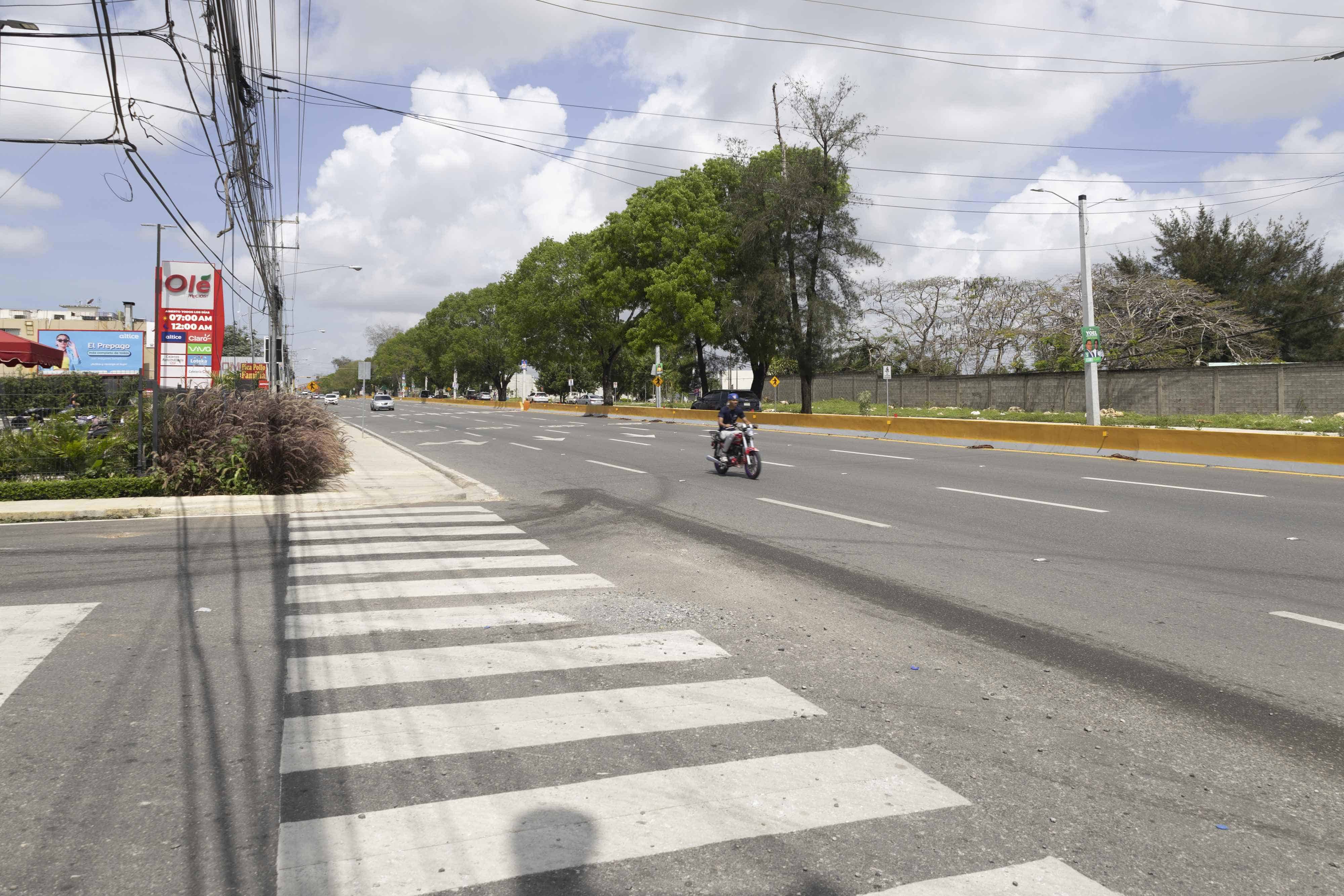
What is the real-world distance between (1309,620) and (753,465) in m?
10.7

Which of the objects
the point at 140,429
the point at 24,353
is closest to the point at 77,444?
the point at 140,429

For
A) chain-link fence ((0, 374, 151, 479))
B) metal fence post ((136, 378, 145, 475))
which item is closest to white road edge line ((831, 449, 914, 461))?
metal fence post ((136, 378, 145, 475))

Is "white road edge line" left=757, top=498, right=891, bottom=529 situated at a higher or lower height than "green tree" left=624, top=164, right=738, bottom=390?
lower

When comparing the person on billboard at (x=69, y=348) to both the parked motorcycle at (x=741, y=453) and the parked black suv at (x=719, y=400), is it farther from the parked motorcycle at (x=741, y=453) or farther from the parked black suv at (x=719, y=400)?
the parked motorcycle at (x=741, y=453)

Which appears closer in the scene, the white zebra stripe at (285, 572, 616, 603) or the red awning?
the white zebra stripe at (285, 572, 616, 603)

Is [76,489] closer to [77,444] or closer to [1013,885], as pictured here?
[77,444]

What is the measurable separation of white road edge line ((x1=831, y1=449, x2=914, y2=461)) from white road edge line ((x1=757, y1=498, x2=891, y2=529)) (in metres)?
7.85

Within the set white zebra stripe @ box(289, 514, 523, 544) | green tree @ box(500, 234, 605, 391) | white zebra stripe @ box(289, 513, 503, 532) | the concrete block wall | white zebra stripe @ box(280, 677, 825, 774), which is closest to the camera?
white zebra stripe @ box(280, 677, 825, 774)

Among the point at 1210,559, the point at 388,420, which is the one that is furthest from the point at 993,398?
the point at 1210,559

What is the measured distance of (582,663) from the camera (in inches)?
223

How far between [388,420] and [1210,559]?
44.7 m

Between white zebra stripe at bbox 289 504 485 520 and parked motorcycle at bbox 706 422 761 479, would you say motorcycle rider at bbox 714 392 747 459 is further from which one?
white zebra stripe at bbox 289 504 485 520

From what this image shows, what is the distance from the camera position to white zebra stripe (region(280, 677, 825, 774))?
4.32 metres

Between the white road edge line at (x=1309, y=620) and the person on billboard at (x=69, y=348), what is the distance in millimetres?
69783
